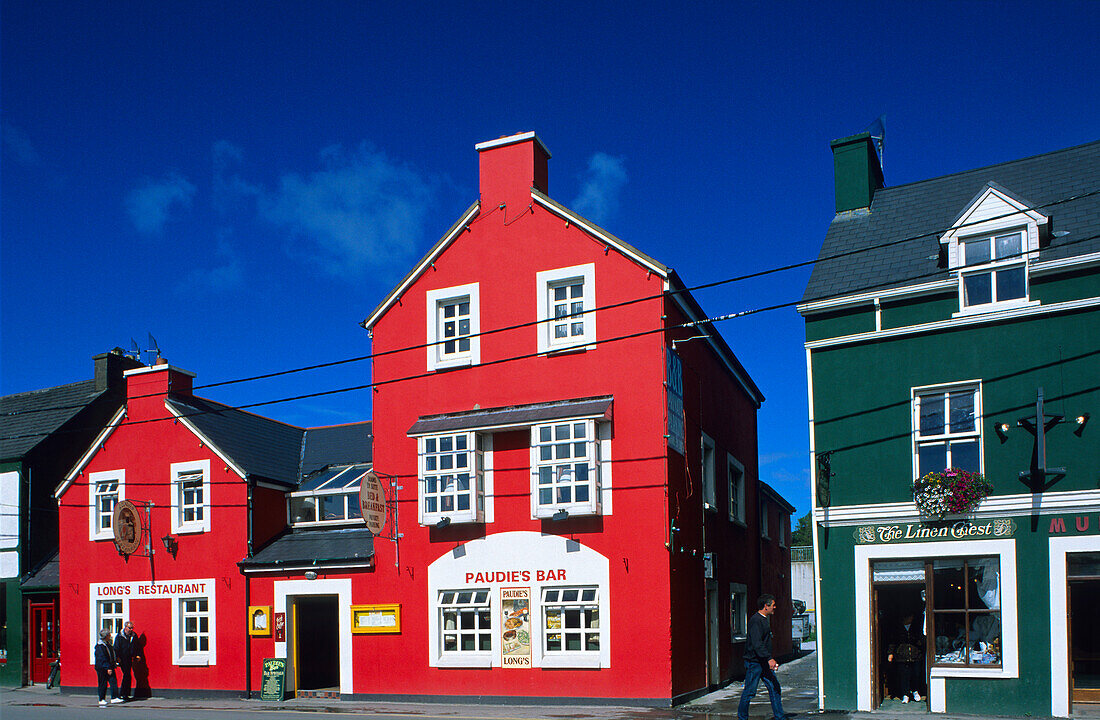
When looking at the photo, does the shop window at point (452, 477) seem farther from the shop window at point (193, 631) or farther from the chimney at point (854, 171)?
the chimney at point (854, 171)

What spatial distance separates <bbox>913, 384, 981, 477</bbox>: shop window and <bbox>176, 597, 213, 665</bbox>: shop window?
17.6 metres

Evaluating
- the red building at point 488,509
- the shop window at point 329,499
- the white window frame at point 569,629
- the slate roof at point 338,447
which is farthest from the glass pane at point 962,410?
the slate roof at point 338,447

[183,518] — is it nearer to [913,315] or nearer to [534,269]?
[534,269]

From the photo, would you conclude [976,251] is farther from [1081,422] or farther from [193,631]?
[193,631]

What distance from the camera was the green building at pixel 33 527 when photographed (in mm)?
29266

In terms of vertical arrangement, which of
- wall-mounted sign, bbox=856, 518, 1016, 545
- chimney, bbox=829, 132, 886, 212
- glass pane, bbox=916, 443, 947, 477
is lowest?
wall-mounted sign, bbox=856, 518, 1016, 545

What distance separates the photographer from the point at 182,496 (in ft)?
87.0

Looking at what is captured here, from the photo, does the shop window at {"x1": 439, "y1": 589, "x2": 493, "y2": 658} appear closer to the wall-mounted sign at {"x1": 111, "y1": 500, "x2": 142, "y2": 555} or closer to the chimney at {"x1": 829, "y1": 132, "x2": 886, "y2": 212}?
the wall-mounted sign at {"x1": 111, "y1": 500, "x2": 142, "y2": 555}

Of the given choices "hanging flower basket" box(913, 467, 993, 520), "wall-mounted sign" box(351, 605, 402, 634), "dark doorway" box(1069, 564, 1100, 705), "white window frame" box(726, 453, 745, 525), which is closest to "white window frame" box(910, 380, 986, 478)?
"hanging flower basket" box(913, 467, 993, 520)

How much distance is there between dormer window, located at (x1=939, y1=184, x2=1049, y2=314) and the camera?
56.4 ft

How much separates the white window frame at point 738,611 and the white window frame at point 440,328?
9.17m

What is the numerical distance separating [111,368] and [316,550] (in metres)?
13.2

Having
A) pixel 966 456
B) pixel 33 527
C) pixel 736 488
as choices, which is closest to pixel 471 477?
pixel 736 488

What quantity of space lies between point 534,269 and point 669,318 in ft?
10.8
